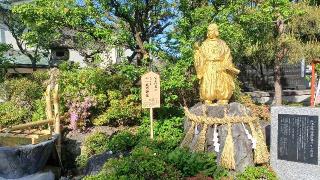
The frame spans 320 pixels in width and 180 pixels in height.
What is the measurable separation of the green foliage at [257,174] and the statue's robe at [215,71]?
176 centimetres

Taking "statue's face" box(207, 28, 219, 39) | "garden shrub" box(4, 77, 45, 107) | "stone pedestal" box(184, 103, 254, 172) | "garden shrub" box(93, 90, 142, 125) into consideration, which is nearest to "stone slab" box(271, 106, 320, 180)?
"stone pedestal" box(184, 103, 254, 172)

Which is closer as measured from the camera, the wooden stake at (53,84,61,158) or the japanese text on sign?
the japanese text on sign

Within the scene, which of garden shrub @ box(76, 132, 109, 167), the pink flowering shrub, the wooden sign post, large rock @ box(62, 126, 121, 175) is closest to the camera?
the wooden sign post

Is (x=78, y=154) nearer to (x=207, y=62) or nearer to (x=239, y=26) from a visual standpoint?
(x=207, y=62)

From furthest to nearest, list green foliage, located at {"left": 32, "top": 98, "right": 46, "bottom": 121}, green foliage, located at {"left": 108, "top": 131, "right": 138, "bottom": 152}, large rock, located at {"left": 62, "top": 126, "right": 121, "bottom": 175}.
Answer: green foliage, located at {"left": 32, "top": 98, "right": 46, "bottom": 121} < large rock, located at {"left": 62, "top": 126, "right": 121, "bottom": 175} < green foliage, located at {"left": 108, "top": 131, "right": 138, "bottom": 152}

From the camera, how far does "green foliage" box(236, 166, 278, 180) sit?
25.8ft

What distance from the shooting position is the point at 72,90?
39.9ft

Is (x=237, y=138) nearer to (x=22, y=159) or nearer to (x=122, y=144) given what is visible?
(x=122, y=144)

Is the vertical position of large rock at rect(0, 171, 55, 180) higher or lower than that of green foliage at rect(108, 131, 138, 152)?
lower

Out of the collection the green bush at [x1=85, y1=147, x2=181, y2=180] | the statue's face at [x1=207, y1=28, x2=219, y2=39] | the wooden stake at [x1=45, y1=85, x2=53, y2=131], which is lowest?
the green bush at [x1=85, y1=147, x2=181, y2=180]

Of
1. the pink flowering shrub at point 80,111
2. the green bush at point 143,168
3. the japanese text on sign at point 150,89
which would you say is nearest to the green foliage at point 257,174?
the green bush at point 143,168

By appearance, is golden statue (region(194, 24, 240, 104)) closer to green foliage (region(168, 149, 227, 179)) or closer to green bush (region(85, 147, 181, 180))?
green foliage (region(168, 149, 227, 179))

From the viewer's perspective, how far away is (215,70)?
897 cm

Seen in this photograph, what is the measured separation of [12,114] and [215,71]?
7728mm
